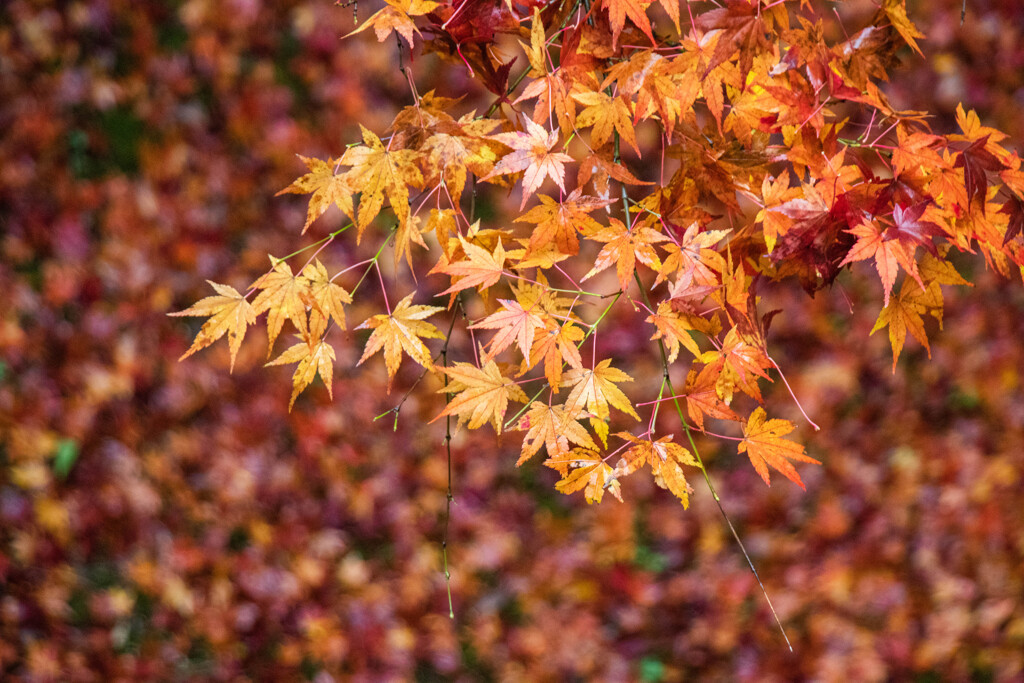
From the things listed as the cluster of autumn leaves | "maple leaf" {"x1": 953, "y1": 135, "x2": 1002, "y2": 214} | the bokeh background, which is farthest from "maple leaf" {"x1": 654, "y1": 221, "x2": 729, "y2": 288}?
the bokeh background

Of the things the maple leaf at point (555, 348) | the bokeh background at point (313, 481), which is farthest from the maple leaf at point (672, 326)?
the bokeh background at point (313, 481)

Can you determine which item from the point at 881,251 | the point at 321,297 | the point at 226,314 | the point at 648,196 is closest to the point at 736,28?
the point at 648,196

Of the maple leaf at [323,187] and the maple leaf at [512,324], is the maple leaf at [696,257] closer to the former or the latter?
the maple leaf at [512,324]

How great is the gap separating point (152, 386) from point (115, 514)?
1.40 feet

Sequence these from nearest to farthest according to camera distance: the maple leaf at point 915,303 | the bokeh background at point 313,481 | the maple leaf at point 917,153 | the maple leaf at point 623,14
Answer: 1. the maple leaf at point 623,14
2. the maple leaf at point 917,153
3. the maple leaf at point 915,303
4. the bokeh background at point 313,481

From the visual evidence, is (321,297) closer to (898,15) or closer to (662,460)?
(662,460)

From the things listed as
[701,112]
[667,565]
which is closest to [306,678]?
Result: [667,565]

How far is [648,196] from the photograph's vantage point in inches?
39.0

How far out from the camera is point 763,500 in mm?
2211

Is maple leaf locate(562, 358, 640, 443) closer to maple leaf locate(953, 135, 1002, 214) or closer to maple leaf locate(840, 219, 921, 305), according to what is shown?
maple leaf locate(840, 219, 921, 305)

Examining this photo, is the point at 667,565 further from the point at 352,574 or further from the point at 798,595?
the point at 352,574

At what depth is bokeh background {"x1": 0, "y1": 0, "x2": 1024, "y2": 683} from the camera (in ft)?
6.95

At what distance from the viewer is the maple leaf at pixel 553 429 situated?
97 centimetres

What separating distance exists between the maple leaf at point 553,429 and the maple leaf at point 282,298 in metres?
Result: 0.38
